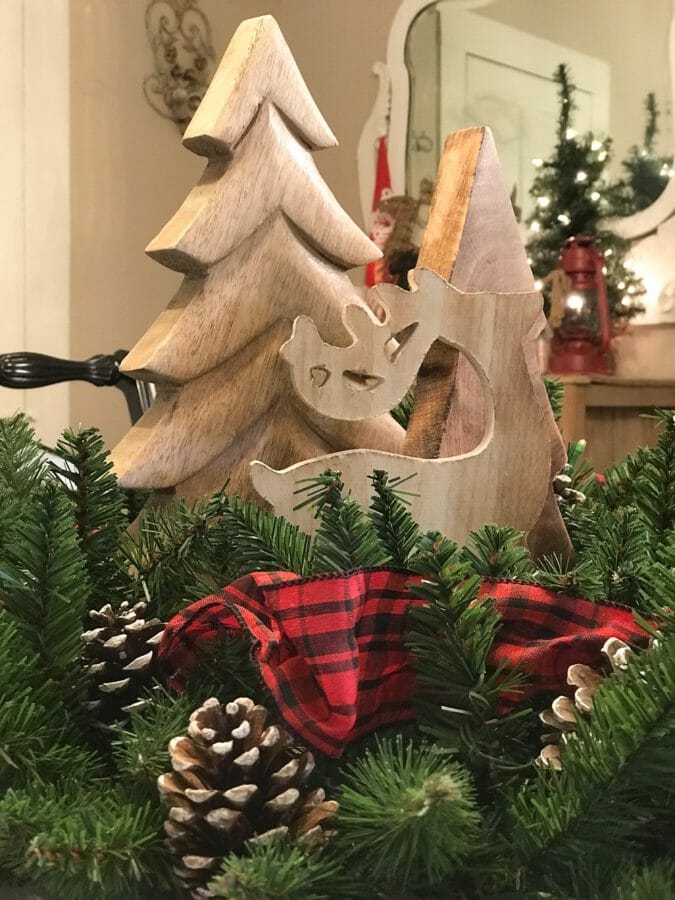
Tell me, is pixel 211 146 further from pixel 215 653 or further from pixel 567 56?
pixel 567 56

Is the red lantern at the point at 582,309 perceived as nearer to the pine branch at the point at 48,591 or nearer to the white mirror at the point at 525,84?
the white mirror at the point at 525,84

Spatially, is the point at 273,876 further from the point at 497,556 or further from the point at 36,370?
the point at 36,370

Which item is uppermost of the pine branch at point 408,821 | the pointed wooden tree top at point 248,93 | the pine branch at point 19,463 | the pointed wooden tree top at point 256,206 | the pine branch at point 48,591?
the pointed wooden tree top at point 248,93

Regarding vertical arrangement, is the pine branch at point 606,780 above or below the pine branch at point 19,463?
below

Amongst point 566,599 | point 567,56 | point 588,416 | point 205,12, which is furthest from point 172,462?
point 205,12

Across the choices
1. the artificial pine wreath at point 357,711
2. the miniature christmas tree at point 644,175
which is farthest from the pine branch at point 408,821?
the miniature christmas tree at point 644,175

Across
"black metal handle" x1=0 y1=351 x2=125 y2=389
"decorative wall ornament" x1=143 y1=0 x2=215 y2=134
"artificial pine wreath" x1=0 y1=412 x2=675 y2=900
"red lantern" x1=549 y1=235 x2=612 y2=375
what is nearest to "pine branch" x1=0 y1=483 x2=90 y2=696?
"artificial pine wreath" x1=0 y1=412 x2=675 y2=900

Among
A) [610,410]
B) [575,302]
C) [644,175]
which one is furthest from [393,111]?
[610,410]

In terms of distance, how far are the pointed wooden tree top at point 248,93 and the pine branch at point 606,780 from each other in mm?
367

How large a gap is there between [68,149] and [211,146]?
2296 mm

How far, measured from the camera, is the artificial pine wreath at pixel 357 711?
294 millimetres

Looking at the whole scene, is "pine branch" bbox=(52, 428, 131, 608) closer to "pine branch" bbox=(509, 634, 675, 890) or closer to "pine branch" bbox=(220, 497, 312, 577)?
"pine branch" bbox=(220, 497, 312, 577)

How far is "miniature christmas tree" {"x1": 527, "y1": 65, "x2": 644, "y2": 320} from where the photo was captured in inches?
106

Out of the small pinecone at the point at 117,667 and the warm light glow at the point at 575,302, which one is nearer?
the small pinecone at the point at 117,667
